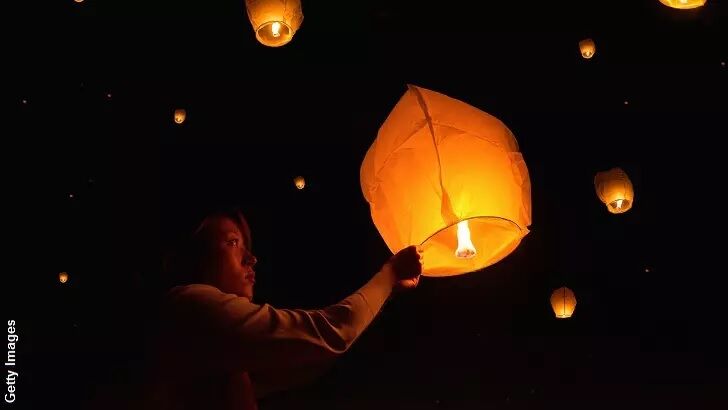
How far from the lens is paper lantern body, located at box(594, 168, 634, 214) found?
4.10 m

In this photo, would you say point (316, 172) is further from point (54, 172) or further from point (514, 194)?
point (514, 194)

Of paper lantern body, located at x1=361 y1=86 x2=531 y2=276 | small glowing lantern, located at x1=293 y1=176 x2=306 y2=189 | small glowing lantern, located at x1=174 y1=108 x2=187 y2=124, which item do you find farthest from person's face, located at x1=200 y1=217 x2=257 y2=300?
small glowing lantern, located at x1=293 y1=176 x2=306 y2=189

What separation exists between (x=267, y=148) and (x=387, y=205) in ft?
13.2

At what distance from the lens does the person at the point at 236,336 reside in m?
1.15

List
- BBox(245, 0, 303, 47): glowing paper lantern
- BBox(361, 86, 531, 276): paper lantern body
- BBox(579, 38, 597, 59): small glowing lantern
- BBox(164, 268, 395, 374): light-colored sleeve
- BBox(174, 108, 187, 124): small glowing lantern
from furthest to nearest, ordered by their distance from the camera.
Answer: BBox(174, 108, 187, 124): small glowing lantern < BBox(579, 38, 597, 59): small glowing lantern < BBox(245, 0, 303, 47): glowing paper lantern < BBox(361, 86, 531, 276): paper lantern body < BBox(164, 268, 395, 374): light-colored sleeve

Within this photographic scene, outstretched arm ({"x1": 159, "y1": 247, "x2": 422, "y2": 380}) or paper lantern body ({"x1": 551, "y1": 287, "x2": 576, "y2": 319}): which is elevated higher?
paper lantern body ({"x1": 551, "y1": 287, "x2": 576, "y2": 319})

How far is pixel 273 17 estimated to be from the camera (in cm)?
241

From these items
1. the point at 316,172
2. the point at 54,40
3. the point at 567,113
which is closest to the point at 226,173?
the point at 316,172

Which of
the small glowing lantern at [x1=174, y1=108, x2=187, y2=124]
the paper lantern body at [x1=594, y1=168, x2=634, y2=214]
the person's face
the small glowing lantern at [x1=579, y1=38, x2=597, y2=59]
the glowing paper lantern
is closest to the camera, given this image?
the person's face

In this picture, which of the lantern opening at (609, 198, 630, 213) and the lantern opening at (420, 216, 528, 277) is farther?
the lantern opening at (609, 198, 630, 213)

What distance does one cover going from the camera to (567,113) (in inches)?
206

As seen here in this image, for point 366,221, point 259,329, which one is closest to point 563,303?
point 366,221

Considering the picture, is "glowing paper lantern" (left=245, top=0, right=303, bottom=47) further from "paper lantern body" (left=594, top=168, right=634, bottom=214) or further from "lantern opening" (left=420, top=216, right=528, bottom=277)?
"paper lantern body" (left=594, top=168, right=634, bottom=214)

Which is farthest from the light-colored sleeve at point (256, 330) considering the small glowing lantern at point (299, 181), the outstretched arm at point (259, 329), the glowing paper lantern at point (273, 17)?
the small glowing lantern at point (299, 181)
